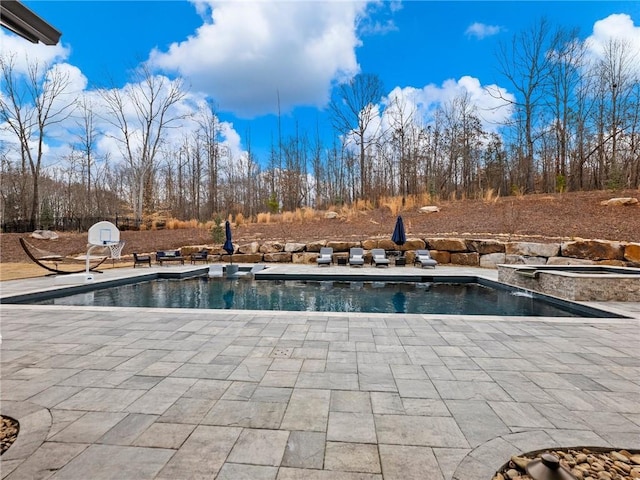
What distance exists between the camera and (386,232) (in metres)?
13.1

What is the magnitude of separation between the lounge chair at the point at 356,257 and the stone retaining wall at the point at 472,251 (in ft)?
1.19

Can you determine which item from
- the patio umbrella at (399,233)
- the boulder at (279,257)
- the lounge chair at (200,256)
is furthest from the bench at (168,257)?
the patio umbrella at (399,233)

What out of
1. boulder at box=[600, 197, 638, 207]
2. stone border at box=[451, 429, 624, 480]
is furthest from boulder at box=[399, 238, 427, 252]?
stone border at box=[451, 429, 624, 480]

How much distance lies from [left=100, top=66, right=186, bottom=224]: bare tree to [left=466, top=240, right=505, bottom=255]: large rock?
19491 millimetres

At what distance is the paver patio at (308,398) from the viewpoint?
1.68 m

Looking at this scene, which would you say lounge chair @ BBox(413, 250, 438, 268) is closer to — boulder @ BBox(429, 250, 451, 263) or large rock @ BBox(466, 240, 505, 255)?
boulder @ BBox(429, 250, 451, 263)

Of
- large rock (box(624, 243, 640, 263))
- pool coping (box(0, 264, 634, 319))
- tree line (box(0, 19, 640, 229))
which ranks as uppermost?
tree line (box(0, 19, 640, 229))

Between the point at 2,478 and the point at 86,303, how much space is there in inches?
223

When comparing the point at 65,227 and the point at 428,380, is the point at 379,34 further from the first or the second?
the point at 65,227

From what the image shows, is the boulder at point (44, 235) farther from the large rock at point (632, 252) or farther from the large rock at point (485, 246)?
the large rock at point (632, 252)

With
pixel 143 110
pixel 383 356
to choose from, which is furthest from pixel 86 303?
pixel 143 110

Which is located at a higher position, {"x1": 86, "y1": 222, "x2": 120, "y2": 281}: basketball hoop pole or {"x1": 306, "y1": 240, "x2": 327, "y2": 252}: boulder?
{"x1": 86, "y1": 222, "x2": 120, "y2": 281}: basketball hoop pole

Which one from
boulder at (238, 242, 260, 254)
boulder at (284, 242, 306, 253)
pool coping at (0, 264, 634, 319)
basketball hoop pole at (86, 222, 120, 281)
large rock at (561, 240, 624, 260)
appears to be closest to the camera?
pool coping at (0, 264, 634, 319)

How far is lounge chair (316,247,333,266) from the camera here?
36.1 ft
